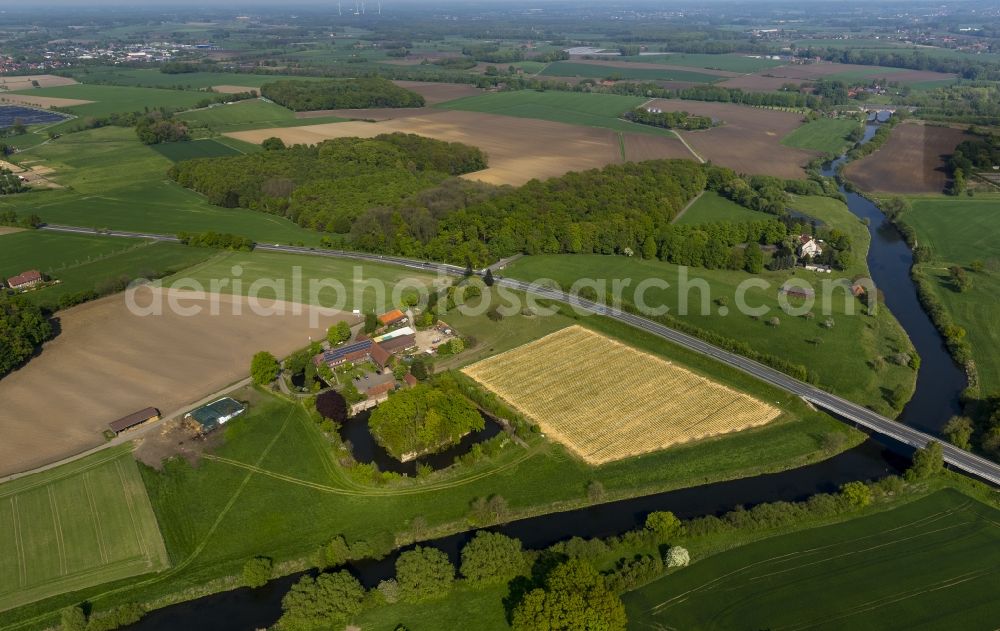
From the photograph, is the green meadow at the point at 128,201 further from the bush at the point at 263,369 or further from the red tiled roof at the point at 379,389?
the red tiled roof at the point at 379,389

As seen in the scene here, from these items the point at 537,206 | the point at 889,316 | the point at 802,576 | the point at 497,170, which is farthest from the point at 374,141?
the point at 802,576

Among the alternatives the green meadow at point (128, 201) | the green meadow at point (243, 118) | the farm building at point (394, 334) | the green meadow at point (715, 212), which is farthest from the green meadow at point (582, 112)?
the farm building at point (394, 334)

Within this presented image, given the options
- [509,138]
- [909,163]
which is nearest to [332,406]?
[509,138]

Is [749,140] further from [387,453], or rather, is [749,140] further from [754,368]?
[387,453]

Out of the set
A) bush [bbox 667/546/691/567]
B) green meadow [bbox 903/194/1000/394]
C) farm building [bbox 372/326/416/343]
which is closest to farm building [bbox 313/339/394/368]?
farm building [bbox 372/326/416/343]

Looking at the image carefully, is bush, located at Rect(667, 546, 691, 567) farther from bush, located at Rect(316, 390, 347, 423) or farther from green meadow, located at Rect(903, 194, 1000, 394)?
green meadow, located at Rect(903, 194, 1000, 394)

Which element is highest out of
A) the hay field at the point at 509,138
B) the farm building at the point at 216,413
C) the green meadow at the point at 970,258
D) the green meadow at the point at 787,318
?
the hay field at the point at 509,138
